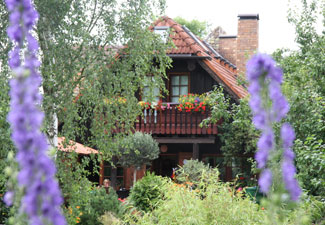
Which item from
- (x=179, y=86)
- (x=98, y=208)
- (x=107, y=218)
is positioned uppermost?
(x=179, y=86)

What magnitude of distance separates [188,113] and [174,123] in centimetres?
63

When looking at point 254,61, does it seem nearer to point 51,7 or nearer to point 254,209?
point 254,209

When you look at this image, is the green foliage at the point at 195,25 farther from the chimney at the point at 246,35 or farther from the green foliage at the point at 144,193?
the green foliage at the point at 144,193

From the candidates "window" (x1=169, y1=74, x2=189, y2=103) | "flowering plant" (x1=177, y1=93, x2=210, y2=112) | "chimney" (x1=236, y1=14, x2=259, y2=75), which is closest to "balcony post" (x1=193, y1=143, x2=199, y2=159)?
"flowering plant" (x1=177, y1=93, x2=210, y2=112)

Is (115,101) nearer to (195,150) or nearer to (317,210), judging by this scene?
(317,210)

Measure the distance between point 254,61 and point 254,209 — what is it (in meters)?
6.17

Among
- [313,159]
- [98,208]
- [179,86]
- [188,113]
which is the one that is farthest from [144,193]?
[179,86]

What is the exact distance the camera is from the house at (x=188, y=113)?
17.5m

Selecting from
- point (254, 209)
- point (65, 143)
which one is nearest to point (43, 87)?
point (65, 143)

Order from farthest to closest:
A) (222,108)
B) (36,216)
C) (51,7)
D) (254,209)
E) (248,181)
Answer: (248,181) < (222,108) < (51,7) < (254,209) < (36,216)

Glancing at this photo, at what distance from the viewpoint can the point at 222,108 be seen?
11109 millimetres

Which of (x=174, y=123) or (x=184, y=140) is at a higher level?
(x=174, y=123)

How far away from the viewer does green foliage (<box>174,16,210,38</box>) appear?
127ft

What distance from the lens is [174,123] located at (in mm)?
17547
